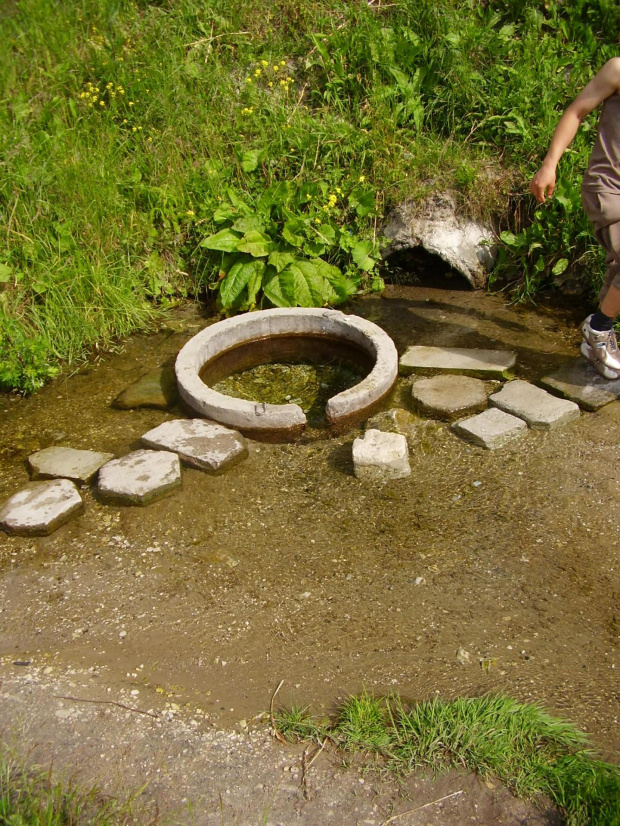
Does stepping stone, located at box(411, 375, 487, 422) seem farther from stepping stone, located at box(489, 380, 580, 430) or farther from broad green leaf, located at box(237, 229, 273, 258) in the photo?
broad green leaf, located at box(237, 229, 273, 258)

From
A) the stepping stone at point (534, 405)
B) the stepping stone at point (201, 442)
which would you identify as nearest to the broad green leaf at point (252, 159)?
the stepping stone at point (201, 442)

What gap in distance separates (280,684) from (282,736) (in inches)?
10.0

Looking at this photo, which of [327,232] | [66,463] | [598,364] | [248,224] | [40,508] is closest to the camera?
[40,508]

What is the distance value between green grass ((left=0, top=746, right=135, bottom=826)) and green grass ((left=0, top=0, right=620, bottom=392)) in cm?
294

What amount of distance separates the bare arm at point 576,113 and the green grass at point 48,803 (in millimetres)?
3407

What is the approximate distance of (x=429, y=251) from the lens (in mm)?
5660

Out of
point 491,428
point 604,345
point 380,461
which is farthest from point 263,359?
point 604,345

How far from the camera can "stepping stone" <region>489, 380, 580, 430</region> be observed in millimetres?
4156

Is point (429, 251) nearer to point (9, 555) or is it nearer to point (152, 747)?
point (9, 555)

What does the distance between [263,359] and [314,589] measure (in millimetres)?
2189

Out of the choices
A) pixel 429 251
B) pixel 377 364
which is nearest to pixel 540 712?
pixel 377 364

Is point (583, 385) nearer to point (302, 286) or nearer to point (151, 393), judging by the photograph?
point (302, 286)

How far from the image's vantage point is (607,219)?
12.8 feet

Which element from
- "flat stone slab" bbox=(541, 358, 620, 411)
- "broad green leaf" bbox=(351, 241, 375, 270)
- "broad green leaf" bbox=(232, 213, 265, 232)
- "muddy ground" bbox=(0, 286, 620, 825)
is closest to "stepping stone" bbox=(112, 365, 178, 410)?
"muddy ground" bbox=(0, 286, 620, 825)
